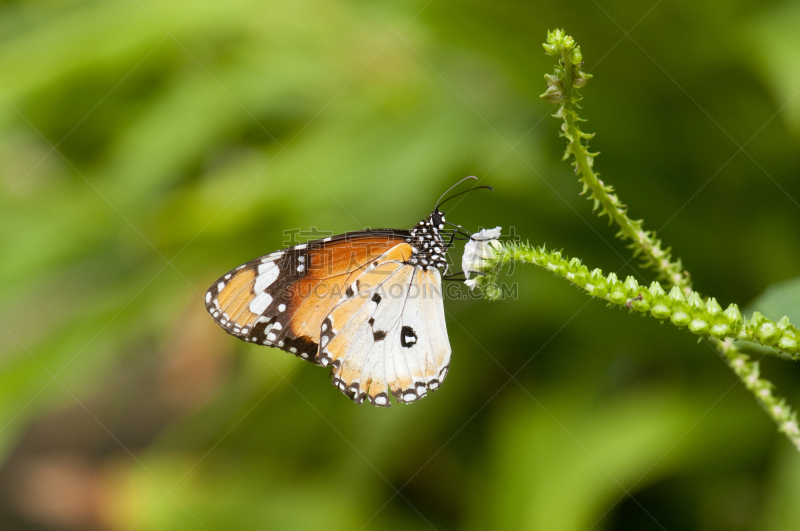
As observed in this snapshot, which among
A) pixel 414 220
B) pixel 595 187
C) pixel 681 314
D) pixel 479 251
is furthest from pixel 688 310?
pixel 414 220

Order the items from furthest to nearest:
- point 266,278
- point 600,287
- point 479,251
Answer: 1. point 266,278
2. point 479,251
3. point 600,287

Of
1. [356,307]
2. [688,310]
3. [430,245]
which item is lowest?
[356,307]

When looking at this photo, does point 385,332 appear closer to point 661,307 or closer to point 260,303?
point 260,303

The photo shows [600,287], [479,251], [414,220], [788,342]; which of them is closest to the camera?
[788,342]

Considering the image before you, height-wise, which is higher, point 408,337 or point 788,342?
point 788,342

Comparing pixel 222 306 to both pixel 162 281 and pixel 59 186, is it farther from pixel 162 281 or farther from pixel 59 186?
pixel 59 186

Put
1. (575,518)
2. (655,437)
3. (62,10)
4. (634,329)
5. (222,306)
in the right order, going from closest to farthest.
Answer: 1. (222,306)
2. (575,518)
3. (655,437)
4. (634,329)
5. (62,10)

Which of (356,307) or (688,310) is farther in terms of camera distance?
(356,307)

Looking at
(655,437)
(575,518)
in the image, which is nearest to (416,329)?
(575,518)

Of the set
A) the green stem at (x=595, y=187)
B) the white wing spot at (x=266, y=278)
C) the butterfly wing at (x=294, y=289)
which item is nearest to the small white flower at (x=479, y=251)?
the green stem at (x=595, y=187)
